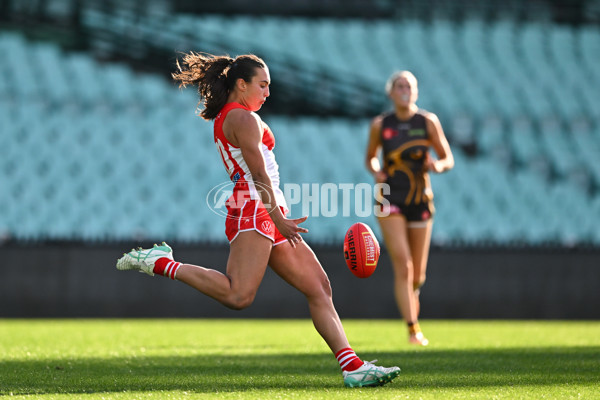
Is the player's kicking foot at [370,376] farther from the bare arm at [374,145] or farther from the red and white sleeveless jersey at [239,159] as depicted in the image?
the bare arm at [374,145]

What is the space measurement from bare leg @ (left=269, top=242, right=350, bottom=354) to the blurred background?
22.8 ft

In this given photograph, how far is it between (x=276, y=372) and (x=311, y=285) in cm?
90

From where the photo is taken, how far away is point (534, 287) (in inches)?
472

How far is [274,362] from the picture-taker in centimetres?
612

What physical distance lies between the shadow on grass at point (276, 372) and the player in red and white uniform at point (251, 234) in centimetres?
32

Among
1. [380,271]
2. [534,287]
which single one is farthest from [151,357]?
[534,287]

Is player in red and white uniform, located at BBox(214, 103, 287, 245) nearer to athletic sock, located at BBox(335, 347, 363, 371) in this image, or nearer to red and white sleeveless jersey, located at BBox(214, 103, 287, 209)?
red and white sleeveless jersey, located at BBox(214, 103, 287, 209)

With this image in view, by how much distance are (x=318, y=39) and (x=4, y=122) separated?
6.16m

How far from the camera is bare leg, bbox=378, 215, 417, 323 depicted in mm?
7543

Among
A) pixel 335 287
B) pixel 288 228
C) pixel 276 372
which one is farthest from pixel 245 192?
pixel 335 287

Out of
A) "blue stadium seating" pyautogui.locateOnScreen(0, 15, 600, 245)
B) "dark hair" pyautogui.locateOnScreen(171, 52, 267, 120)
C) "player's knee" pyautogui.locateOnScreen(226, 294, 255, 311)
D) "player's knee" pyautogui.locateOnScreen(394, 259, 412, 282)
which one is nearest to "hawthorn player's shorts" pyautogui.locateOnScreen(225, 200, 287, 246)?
"player's knee" pyautogui.locateOnScreen(226, 294, 255, 311)

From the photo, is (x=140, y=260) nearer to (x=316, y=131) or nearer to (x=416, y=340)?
(x=416, y=340)

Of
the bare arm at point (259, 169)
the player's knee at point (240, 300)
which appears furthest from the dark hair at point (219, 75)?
the player's knee at point (240, 300)

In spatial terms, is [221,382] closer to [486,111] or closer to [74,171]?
[74,171]
